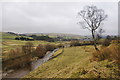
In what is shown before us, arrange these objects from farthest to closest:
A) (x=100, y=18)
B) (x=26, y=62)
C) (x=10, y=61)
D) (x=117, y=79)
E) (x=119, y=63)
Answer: (x=26, y=62)
(x=10, y=61)
(x=100, y=18)
(x=119, y=63)
(x=117, y=79)

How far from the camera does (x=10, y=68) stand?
2041 centimetres

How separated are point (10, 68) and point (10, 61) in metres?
2.28

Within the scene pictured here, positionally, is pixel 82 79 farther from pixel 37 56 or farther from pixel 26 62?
pixel 37 56

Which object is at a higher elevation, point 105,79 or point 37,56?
point 105,79

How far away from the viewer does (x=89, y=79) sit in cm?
405

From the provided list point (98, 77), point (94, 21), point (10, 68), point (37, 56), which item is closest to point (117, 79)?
point (98, 77)

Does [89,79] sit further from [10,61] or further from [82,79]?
[10,61]

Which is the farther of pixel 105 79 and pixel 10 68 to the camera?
pixel 10 68

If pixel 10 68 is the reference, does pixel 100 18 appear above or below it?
above

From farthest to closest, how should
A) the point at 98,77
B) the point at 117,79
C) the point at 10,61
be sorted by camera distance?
the point at 10,61, the point at 98,77, the point at 117,79

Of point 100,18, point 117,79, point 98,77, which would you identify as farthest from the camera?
point 100,18

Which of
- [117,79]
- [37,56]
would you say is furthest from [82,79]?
[37,56]

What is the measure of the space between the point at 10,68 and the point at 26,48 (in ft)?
31.9

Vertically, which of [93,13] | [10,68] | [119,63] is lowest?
[10,68]
